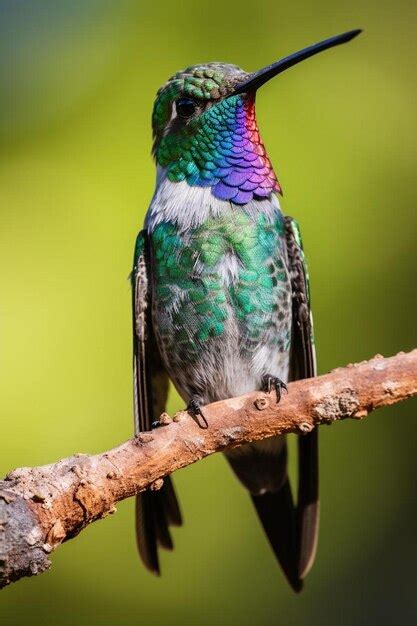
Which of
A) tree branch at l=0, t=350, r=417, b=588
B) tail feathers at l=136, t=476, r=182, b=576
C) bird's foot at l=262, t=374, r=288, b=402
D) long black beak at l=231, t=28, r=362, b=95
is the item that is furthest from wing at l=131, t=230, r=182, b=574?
long black beak at l=231, t=28, r=362, b=95

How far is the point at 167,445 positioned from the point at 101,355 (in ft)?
3.55

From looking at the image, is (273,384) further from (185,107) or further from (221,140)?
(185,107)

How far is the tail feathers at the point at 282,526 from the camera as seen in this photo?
4.04m

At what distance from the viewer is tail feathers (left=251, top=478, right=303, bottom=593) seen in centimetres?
404

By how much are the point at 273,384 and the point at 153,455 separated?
2.50 ft

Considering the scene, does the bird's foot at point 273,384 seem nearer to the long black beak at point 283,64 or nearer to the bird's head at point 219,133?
the bird's head at point 219,133

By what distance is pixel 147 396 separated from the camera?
380 centimetres

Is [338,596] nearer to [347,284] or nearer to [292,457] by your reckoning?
[292,457]

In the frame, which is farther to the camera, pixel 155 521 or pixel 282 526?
pixel 282 526

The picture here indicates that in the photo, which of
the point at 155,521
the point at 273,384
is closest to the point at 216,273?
the point at 273,384

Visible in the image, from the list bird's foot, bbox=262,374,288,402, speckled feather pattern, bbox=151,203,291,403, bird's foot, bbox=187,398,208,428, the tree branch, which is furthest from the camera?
speckled feather pattern, bbox=151,203,291,403

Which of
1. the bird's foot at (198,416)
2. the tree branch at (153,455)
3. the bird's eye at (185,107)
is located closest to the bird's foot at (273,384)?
the tree branch at (153,455)

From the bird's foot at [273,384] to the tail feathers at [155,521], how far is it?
57cm

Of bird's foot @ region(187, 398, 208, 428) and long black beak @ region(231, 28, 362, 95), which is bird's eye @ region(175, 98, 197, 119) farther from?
bird's foot @ region(187, 398, 208, 428)
